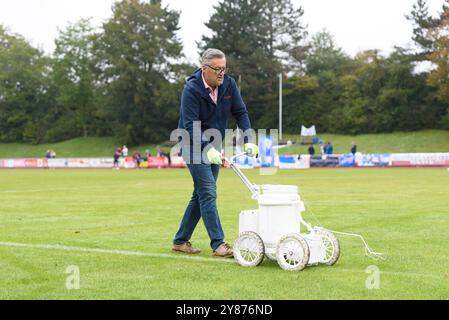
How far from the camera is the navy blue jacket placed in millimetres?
7539

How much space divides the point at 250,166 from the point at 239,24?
40.9 meters

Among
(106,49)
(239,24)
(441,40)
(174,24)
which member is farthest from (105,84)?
(441,40)

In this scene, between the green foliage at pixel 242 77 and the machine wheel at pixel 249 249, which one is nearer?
the machine wheel at pixel 249 249

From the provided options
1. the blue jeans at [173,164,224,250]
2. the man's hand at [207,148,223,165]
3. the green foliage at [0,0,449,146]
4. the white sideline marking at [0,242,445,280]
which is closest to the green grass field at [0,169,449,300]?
the white sideline marking at [0,242,445,280]

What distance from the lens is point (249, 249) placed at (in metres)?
7.05

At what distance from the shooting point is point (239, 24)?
83.6 metres

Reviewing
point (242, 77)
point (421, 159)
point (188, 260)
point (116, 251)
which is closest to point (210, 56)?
point (188, 260)

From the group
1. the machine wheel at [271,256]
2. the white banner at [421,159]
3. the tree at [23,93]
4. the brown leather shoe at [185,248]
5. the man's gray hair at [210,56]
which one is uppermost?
the tree at [23,93]

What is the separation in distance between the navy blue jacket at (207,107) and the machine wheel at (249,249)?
1.18 m

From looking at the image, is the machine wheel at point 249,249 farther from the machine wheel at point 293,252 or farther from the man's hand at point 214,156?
the man's hand at point 214,156

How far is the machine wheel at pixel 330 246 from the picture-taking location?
6.98 meters

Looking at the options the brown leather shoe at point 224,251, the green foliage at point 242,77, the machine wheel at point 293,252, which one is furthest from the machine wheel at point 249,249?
the green foliage at point 242,77

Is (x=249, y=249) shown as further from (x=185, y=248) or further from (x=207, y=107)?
(x=207, y=107)

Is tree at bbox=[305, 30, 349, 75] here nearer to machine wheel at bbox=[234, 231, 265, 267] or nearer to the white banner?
the white banner
